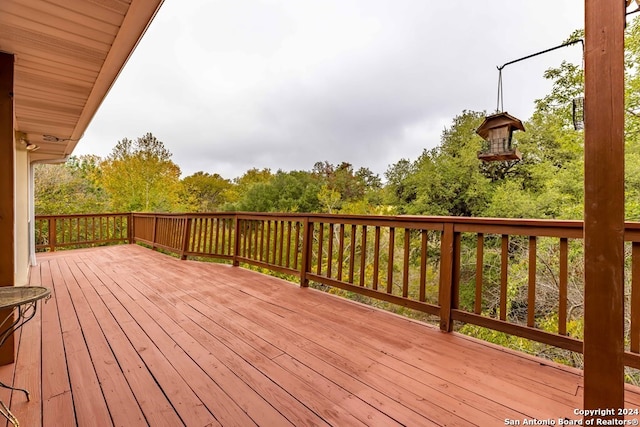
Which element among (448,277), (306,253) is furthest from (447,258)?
(306,253)

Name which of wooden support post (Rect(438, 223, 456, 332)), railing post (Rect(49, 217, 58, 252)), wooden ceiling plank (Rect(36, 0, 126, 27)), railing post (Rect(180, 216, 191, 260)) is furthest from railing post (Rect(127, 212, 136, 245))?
wooden support post (Rect(438, 223, 456, 332))

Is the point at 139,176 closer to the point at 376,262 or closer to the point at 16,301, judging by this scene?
the point at 376,262

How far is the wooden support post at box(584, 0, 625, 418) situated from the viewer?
2.77ft

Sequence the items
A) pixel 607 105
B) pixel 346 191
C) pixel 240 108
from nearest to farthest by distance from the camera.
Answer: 1. pixel 607 105
2. pixel 240 108
3. pixel 346 191

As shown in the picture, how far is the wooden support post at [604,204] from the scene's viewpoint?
844mm

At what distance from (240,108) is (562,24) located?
12850mm

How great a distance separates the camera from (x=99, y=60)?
196 centimetres

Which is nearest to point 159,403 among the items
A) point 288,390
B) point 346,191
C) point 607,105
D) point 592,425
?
point 288,390

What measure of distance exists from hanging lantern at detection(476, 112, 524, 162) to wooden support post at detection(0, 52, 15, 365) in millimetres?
3749

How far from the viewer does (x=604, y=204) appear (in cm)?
87

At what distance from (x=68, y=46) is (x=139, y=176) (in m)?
12.8

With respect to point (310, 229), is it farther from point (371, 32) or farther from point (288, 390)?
point (371, 32)

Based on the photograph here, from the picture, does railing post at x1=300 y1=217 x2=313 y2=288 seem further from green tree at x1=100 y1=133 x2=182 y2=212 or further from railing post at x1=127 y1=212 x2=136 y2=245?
green tree at x1=100 y1=133 x2=182 y2=212

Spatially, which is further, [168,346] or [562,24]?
[562,24]
